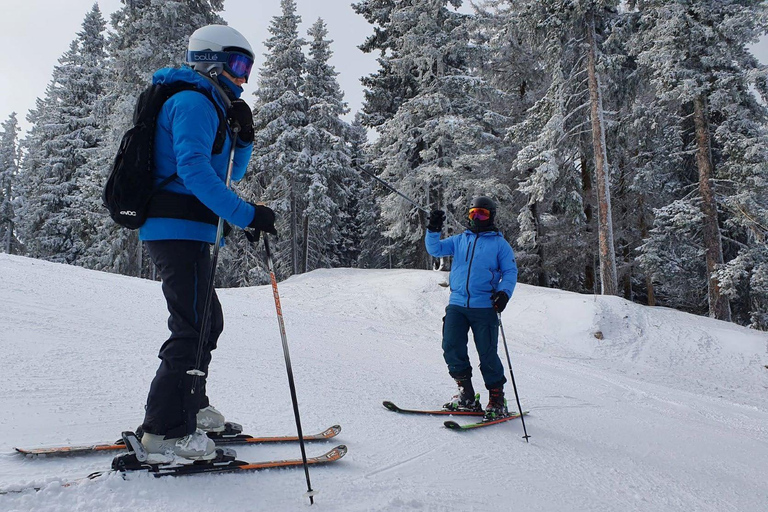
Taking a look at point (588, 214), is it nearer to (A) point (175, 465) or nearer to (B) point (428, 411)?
(B) point (428, 411)

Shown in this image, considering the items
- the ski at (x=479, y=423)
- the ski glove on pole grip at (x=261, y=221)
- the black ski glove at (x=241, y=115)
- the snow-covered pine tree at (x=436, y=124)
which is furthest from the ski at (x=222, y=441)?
the snow-covered pine tree at (x=436, y=124)

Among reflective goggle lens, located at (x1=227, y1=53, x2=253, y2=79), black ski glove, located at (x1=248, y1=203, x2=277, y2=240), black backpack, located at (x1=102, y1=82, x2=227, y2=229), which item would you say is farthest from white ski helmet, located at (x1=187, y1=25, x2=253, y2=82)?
black ski glove, located at (x1=248, y1=203, x2=277, y2=240)

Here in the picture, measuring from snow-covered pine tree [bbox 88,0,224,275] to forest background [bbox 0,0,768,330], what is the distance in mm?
75

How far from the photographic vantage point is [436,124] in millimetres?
18422

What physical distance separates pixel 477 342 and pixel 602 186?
42.2 ft

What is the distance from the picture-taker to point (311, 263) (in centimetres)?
3011

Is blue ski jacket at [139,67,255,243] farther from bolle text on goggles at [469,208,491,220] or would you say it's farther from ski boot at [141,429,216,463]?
bolle text on goggles at [469,208,491,220]

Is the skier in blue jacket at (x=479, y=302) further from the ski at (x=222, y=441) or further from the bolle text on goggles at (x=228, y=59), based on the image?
the bolle text on goggles at (x=228, y=59)

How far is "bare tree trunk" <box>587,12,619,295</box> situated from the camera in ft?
49.8

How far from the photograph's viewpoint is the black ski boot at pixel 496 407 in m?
4.53

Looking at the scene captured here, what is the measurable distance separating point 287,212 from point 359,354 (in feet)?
62.0

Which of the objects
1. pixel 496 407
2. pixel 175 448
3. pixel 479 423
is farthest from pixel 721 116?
pixel 175 448

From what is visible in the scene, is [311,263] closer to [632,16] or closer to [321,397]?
[632,16]

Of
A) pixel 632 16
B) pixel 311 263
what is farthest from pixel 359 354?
pixel 311 263
